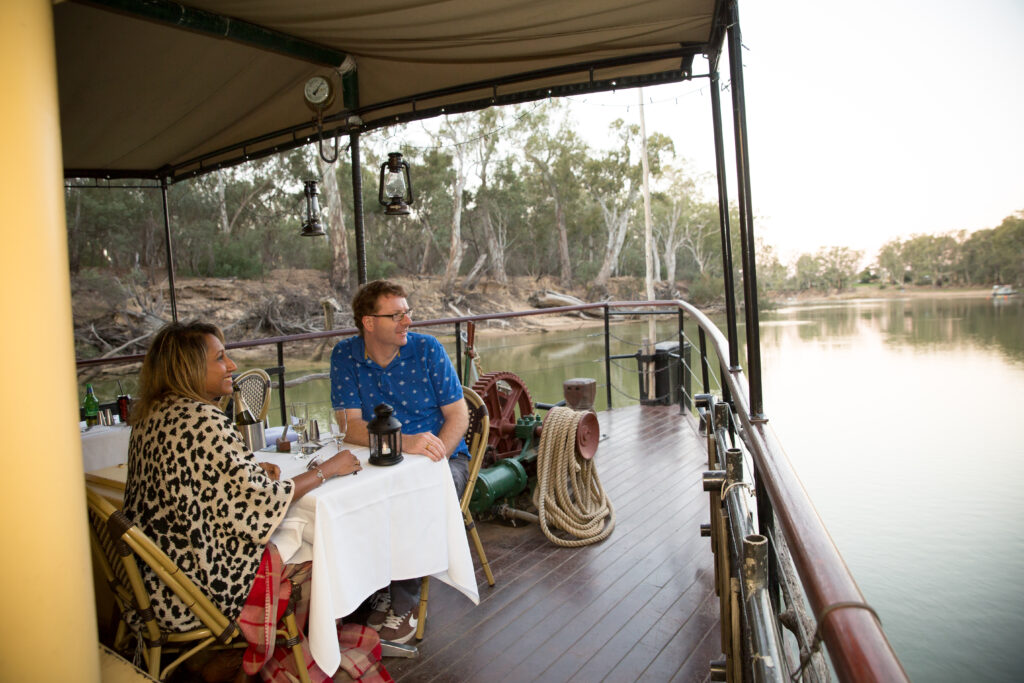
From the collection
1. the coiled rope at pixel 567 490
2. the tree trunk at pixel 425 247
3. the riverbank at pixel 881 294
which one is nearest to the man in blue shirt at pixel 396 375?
the coiled rope at pixel 567 490

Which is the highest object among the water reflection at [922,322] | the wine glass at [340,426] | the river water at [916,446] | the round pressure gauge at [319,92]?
the round pressure gauge at [319,92]

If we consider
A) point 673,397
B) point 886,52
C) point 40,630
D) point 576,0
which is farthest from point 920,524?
point 886,52

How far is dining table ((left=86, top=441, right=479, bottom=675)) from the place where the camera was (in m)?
1.69

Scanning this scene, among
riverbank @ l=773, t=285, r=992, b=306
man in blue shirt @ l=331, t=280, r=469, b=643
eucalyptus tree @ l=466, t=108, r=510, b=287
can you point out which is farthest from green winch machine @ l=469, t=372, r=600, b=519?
riverbank @ l=773, t=285, r=992, b=306

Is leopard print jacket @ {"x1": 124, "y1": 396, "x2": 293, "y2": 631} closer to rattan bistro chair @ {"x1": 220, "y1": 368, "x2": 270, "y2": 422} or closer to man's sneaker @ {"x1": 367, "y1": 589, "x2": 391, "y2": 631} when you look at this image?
man's sneaker @ {"x1": 367, "y1": 589, "x2": 391, "y2": 631}

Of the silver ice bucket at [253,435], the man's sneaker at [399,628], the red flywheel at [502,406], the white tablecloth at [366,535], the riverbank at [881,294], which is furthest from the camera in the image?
the riverbank at [881,294]

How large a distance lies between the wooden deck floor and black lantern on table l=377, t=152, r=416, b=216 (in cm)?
186

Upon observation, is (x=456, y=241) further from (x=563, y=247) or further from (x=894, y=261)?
(x=894, y=261)

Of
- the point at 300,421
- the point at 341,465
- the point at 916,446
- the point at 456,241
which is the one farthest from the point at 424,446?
the point at 456,241

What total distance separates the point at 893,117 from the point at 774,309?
1263 cm

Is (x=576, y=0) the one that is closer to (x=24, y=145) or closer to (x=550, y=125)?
(x=24, y=145)

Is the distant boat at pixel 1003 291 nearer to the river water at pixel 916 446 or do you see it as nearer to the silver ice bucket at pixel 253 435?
the river water at pixel 916 446

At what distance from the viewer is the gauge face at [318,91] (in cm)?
351

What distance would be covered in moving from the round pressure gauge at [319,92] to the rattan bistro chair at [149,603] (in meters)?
2.52
